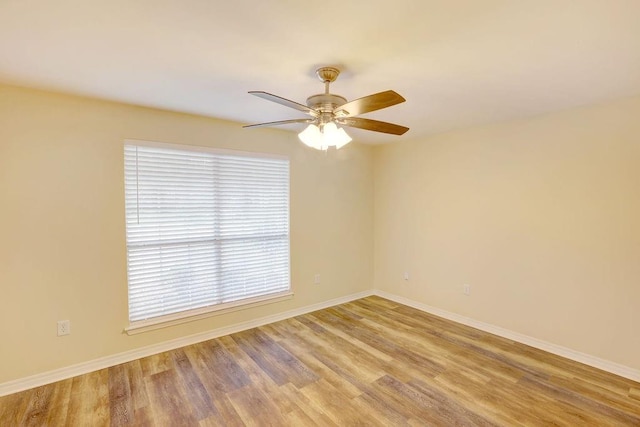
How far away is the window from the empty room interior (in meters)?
0.02

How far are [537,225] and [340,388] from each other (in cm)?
247

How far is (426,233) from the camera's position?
13.0 feet

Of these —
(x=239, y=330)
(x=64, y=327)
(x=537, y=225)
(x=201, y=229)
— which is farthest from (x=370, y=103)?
(x=64, y=327)

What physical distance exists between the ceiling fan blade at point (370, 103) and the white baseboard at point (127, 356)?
103 inches

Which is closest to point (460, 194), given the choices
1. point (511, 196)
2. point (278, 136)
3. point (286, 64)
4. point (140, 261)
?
point (511, 196)

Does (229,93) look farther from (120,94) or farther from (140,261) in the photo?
(140,261)

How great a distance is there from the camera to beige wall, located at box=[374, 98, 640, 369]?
8.18ft

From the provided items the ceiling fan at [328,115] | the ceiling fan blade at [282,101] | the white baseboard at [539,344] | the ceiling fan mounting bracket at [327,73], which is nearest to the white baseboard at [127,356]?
the white baseboard at [539,344]

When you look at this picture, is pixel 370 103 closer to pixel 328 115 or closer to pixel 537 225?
pixel 328 115

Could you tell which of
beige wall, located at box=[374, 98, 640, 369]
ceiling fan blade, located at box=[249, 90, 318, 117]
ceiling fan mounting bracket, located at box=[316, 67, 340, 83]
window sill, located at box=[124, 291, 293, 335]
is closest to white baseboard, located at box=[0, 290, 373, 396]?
window sill, located at box=[124, 291, 293, 335]

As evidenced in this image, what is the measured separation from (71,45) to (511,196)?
3830 millimetres

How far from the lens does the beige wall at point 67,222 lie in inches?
89.0

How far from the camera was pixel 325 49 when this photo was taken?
1.70 metres

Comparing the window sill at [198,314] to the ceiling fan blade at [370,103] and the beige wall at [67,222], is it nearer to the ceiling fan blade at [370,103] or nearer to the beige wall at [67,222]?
the beige wall at [67,222]
